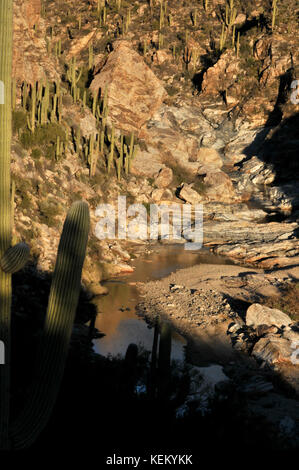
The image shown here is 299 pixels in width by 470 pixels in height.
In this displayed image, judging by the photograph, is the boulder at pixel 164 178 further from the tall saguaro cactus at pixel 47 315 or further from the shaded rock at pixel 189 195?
the tall saguaro cactus at pixel 47 315

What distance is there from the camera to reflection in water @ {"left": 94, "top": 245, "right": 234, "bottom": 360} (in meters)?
7.92

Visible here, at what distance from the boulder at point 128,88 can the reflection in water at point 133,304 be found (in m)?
11.4

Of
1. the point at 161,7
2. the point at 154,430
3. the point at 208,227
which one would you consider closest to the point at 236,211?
the point at 208,227

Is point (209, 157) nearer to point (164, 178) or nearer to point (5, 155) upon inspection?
point (164, 178)

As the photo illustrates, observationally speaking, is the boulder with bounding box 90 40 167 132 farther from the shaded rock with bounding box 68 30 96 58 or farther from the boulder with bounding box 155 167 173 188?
the shaded rock with bounding box 68 30 96 58

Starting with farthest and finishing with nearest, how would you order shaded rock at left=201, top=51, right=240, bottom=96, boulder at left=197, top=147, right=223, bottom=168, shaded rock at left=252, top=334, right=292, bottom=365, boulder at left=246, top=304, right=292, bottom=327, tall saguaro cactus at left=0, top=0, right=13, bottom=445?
shaded rock at left=201, top=51, right=240, bottom=96
boulder at left=197, top=147, right=223, bottom=168
boulder at left=246, top=304, right=292, bottom=327
shaded rock at left=252, top=334, right=292, bottom=365
tall saguaro cactus at left=0, top=0, right=13, bottom=445

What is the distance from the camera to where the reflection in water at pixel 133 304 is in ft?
26.0

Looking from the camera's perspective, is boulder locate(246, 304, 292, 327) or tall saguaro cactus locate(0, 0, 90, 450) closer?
tall saguaro cactus locate(0, 0, 90, 450)

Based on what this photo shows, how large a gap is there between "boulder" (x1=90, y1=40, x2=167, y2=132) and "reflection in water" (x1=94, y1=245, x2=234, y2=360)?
11.4 metres

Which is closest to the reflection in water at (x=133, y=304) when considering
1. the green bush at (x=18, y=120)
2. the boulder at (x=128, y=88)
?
the green bush at (x=18, y=120)

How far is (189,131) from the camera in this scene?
27.3 meters

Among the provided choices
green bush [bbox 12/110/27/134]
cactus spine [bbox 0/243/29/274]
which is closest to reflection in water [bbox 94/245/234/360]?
cactus spine [bbox 0/243/29/274]

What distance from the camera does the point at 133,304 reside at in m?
10.1

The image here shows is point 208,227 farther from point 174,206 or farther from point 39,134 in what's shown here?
point 39,134
